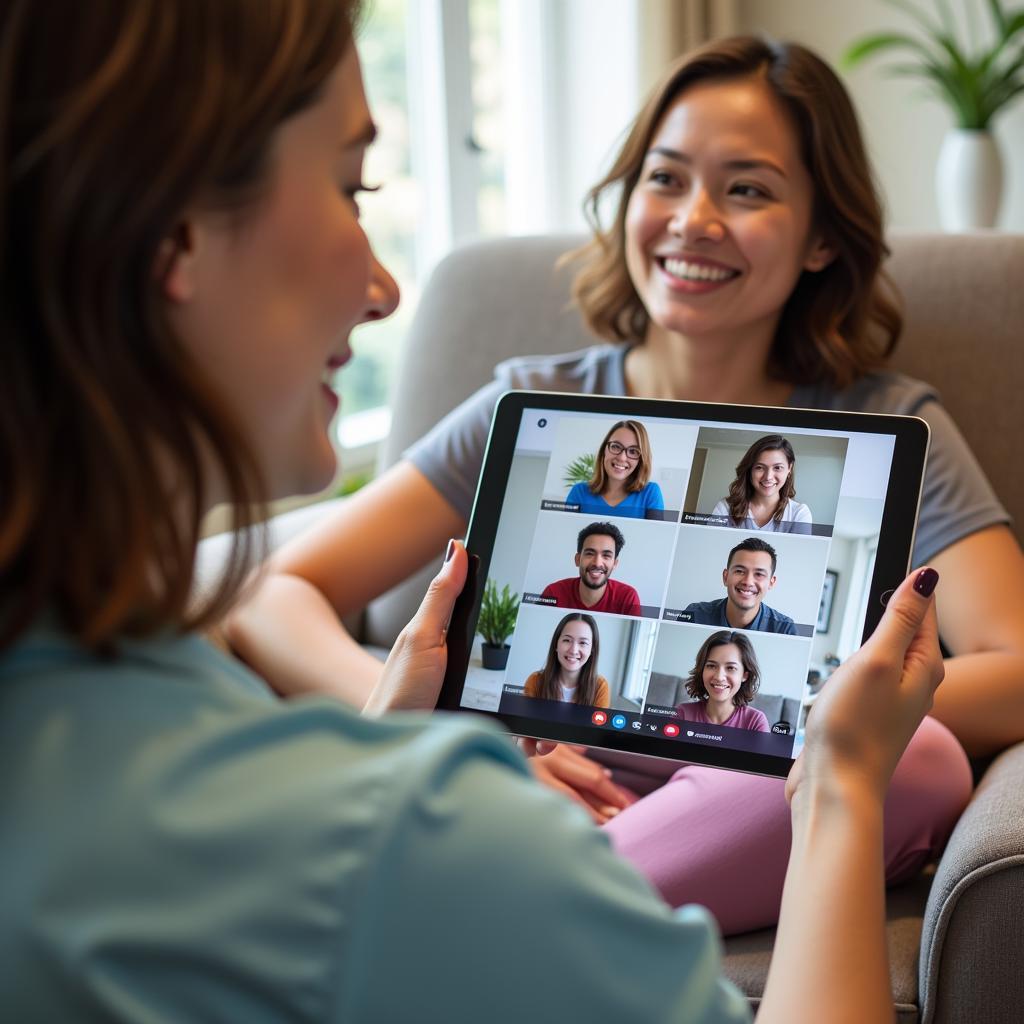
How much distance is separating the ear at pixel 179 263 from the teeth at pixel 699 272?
1098 millimetres

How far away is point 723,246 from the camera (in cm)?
148

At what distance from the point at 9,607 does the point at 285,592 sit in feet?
3.53

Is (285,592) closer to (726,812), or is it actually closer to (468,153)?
(726,812)

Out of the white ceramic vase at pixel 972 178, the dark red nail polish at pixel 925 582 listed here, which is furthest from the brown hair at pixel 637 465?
the white ceramic vase at pixel 972 178

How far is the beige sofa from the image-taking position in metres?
0.95

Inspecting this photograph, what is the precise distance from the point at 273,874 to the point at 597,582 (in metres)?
0.65

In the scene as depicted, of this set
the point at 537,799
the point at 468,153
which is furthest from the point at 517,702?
the point at 468,153

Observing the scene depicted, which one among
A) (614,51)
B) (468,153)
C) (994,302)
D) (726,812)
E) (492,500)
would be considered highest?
(614,51)

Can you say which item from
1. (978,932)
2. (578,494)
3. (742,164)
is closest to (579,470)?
(578,494)

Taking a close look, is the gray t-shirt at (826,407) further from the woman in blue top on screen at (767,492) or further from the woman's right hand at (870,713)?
the woman's right hand at (870,713)

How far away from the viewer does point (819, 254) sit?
1.53 m

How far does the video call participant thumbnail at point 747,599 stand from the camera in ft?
3.19

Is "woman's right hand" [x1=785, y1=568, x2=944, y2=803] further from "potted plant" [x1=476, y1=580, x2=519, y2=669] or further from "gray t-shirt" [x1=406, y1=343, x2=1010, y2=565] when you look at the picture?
"gray t-shirt" [x1=406, y1=343, x2=1010, y2=565]

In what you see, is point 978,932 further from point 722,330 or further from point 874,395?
point 722,330
